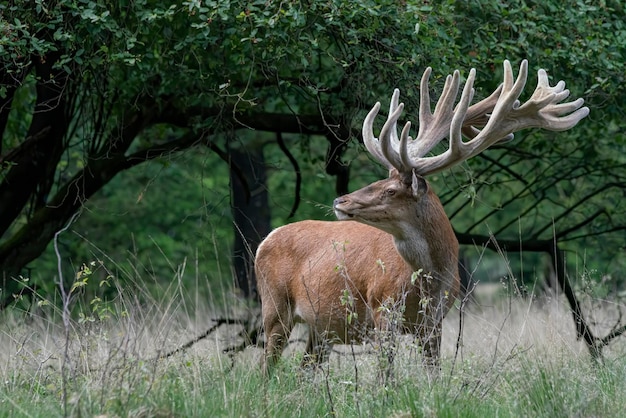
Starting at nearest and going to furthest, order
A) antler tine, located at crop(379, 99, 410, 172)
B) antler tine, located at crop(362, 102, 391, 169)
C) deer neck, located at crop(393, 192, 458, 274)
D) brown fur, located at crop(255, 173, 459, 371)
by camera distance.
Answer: antler tine, located at crop(379, 99, 410, 172) → brown fur, located at crop(255, 173, 459, 371) → deer neck, located at crop(393, 192, 458, 274) → antler tine, located at crop(362, 102, 391, 169)

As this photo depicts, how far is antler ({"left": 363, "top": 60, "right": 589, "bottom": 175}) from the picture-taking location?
7.04 meters

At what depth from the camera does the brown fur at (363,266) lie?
7.09m

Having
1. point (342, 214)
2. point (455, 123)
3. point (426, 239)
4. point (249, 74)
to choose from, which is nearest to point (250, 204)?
point (249, 74)

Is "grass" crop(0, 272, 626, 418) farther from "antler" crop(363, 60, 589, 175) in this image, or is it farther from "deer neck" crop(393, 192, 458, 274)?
"antler" crop(363, 60, 589, 175)

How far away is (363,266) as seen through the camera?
772 centimetres

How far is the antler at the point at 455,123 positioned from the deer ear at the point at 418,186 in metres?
0.06

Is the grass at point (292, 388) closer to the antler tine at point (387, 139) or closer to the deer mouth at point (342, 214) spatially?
the deer mouth at point (342, 214)

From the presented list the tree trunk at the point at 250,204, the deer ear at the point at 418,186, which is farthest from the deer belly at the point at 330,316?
the tree trunk at the point at 250,204

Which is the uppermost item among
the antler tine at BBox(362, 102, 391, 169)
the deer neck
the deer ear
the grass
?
the antler tine at BBox(362, 102, 391, 169)

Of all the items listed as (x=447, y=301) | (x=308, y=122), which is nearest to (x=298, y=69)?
(x=308, y=122)

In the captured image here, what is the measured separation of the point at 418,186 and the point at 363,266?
83 cm

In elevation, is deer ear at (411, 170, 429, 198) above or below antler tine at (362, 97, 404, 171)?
below

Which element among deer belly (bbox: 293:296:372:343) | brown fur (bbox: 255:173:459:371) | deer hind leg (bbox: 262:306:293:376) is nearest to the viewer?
brown fur (bbox: 255:173:459:371)

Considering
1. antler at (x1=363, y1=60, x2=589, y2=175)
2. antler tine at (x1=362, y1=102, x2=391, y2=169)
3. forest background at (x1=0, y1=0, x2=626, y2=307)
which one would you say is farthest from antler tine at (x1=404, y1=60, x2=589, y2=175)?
forest background at (x1=0, y1=0, x2=626, y2=307)
